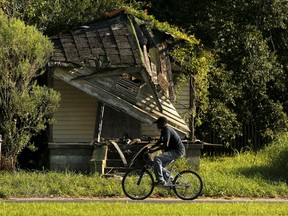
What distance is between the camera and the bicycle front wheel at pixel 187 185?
12.3 meters

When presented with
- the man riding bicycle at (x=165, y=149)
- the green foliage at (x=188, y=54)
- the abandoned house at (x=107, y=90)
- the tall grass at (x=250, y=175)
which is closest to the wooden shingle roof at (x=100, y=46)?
the abandoned house at (x=107, y=90)

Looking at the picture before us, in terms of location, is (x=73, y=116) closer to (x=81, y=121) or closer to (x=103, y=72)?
(x=81, y=121)

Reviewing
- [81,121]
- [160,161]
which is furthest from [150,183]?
[81,121]

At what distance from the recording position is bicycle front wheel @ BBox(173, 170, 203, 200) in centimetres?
1234

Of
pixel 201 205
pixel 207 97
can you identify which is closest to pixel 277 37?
pixel 207 97

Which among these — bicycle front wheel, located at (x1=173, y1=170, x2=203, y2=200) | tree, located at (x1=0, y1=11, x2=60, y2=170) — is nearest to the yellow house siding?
tree, located at (x1=0, y1=11, x2=60, y2=170)

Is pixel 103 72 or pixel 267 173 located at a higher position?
pixel 103 72

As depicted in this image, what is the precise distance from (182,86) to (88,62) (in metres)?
3.71

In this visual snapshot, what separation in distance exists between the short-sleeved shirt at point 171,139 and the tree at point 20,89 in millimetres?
4345

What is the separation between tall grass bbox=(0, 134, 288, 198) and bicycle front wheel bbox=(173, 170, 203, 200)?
59 centimetres

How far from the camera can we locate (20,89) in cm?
1529

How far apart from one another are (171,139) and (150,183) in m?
1.08

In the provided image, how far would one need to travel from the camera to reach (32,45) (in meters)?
14.9

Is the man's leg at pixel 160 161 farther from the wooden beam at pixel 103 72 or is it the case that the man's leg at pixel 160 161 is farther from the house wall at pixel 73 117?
the house wall at pixel 73 117
